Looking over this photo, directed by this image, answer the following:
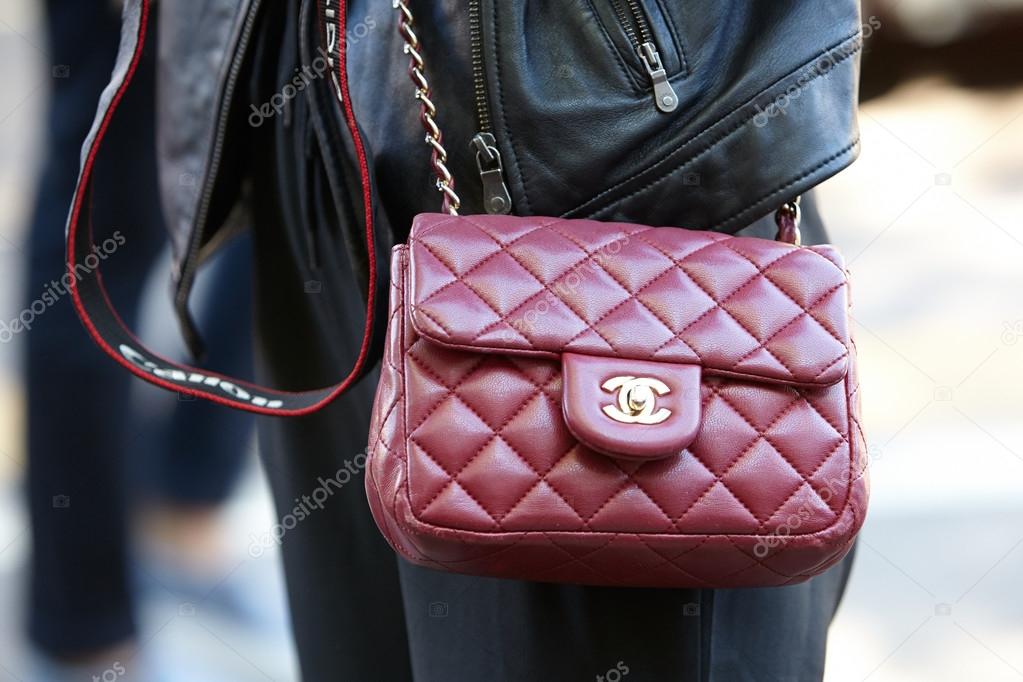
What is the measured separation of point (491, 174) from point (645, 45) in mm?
130

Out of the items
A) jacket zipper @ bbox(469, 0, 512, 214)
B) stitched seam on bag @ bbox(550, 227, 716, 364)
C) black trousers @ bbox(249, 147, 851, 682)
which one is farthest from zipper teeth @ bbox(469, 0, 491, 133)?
black trousers @ bbox(249, 147, 851, 682)

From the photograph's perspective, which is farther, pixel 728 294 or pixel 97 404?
pixel 97 404

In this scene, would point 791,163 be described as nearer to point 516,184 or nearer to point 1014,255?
point 516,184

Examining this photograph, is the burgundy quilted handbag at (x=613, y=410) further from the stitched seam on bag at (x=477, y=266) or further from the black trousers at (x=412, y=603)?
the black trousers at (x=412, y=603)

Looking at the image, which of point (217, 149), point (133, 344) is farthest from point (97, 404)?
point (217, 149)

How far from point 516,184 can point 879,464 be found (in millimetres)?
886

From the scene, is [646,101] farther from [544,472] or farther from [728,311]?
[544,472]

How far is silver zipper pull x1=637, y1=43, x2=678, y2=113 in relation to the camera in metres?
0.60

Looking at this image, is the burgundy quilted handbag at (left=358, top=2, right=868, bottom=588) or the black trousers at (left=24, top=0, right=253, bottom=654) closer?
the burgundy quilted handbag at (left=358, top=2, right=868, bottom=588)

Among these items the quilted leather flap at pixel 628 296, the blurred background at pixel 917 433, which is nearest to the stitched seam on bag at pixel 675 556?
the quilted leather flap at pixel 628 296

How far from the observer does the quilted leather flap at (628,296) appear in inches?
22.0

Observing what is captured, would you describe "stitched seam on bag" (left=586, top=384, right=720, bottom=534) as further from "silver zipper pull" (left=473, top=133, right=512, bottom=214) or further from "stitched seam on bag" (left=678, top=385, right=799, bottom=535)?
"silver zipper pull" (left=473, top=133, right=512, bottom=214)

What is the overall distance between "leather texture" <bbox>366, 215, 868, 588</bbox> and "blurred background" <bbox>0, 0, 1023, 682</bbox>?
0.73 metres

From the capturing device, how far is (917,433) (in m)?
1.29
